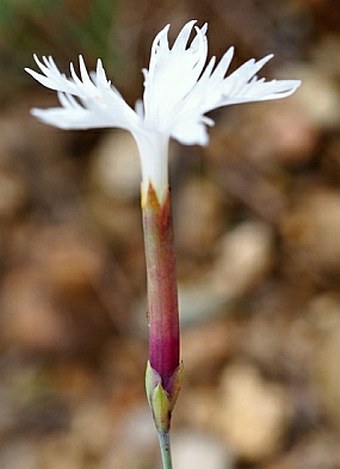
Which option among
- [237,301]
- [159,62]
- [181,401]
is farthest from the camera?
[237,301]

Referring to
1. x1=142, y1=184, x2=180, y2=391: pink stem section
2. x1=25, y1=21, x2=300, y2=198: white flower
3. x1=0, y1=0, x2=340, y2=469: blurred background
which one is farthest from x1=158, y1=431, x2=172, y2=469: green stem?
x1=0, y1=0, x2=340, y2=469: blurred background

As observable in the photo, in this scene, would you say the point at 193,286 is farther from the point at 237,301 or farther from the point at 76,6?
the point at 76,6

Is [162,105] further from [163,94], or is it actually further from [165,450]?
[165,450]

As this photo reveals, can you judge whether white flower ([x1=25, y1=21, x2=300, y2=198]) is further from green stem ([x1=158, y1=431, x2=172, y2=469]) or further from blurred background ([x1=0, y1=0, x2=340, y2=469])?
blurred background ([x1=0, y1=0, x2=340, y2=469])

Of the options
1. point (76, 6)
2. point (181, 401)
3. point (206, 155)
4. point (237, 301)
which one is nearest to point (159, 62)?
point (181, 401)

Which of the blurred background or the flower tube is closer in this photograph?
the flower tube

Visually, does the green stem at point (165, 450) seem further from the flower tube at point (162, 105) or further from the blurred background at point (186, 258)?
the blurred background at point (186, 258)
